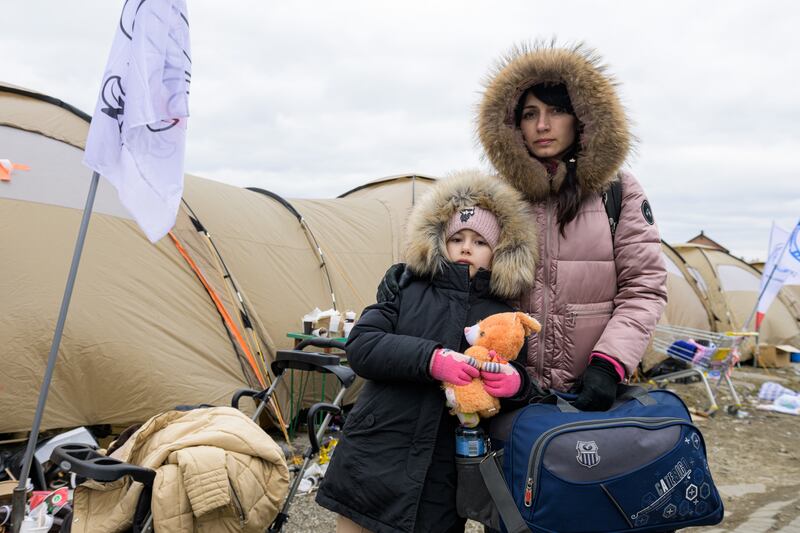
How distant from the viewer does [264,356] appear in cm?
505

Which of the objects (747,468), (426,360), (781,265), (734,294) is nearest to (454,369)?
(426,360)

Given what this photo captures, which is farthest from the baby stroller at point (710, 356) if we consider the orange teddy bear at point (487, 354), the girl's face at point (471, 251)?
the orange teddy bear at point (487, 354)

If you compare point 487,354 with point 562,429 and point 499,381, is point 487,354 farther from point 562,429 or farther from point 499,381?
point 562,429

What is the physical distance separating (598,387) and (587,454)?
0.74 ft

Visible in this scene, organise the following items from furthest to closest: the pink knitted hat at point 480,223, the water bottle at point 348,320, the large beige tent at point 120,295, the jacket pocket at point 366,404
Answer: the water bottle at point 348,320 < the large beige tent at point 120,295 < the pink knitted hat at point 480,223 < the jacket pocket at point 366,404

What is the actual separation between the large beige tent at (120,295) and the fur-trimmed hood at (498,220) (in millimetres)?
2942

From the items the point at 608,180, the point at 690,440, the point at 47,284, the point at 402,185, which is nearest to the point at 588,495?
the point at 690,440

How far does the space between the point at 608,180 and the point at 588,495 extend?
98 centimetres

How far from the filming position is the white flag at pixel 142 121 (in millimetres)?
2375

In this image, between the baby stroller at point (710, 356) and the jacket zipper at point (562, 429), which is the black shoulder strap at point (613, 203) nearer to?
the jacket zipper at point (562, 429)

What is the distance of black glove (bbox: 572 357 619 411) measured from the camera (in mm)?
1726

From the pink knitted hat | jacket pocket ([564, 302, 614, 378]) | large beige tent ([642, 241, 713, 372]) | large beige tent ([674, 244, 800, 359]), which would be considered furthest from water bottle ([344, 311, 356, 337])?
large beige tent ([674, 244, 800, 359])

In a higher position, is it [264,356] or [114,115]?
[114,115]

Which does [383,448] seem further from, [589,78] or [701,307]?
[701,307]
